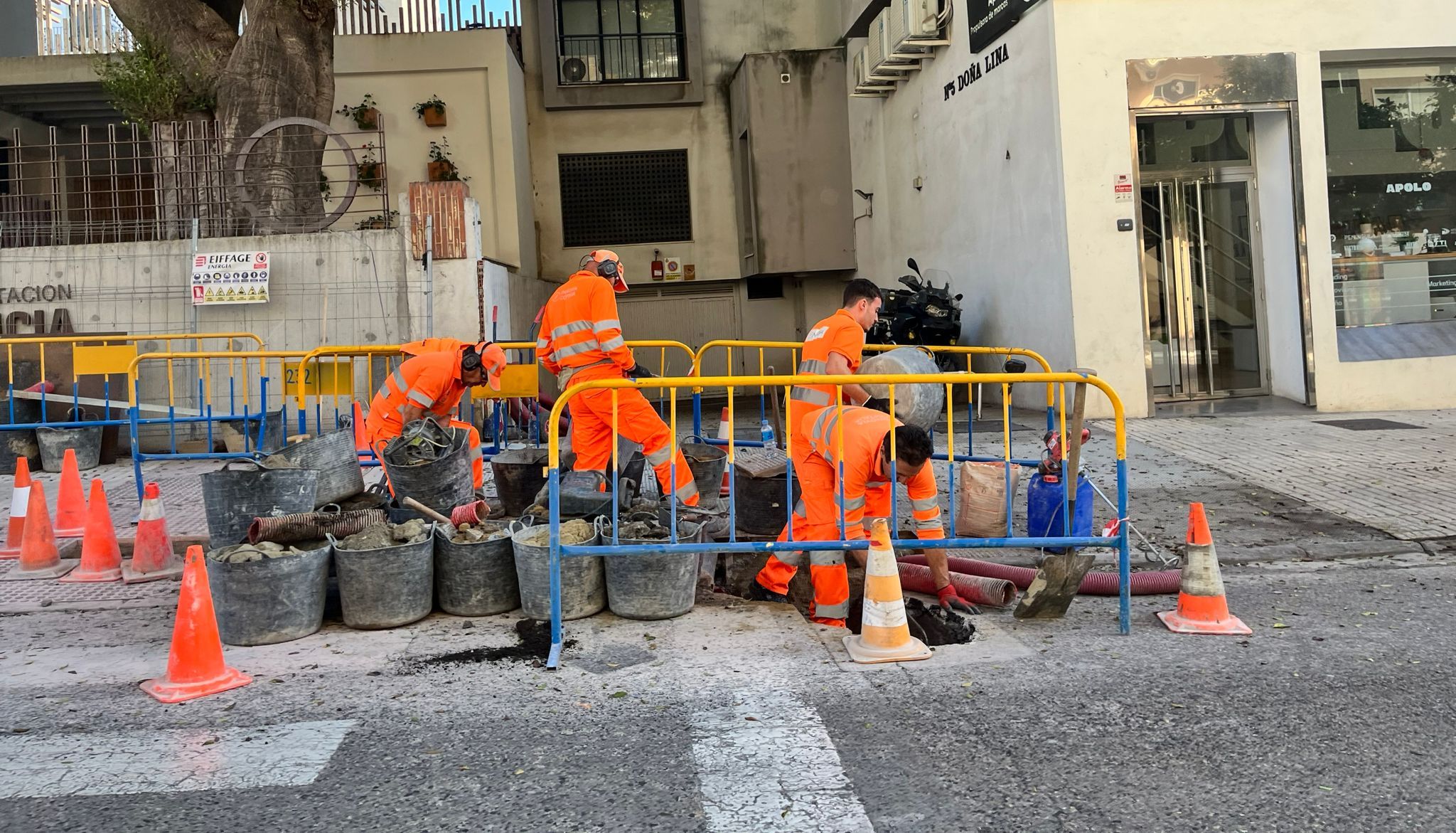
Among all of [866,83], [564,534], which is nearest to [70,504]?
[564,534]

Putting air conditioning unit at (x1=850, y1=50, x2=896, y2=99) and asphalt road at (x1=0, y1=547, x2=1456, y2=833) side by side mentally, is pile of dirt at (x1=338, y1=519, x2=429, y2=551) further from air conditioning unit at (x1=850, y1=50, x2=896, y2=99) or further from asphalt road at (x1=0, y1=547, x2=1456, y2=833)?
air conditioning unit at (x1=850, y1=50, x2=896, y2=99)

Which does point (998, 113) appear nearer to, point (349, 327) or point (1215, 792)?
point (349, 327)

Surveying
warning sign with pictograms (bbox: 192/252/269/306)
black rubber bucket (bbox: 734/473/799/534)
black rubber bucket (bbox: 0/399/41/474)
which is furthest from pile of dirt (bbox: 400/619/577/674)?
warning sign with pictograms (bbox: 192/252/269/306)

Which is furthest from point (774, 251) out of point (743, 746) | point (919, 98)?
point (743, 746)

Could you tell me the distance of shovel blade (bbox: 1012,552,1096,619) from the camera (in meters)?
5.19

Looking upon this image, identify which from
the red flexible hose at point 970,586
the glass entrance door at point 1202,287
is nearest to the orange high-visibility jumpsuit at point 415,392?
the red flexible hose at point 970,586

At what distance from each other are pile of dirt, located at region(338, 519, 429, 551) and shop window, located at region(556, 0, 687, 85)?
52.3ft

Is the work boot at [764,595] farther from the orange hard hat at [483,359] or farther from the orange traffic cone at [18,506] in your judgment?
the orange traffic cone at [18,506]

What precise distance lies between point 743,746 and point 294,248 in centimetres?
971

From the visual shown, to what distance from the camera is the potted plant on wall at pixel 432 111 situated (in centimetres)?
1661

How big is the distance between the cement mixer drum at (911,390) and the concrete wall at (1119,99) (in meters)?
4.97

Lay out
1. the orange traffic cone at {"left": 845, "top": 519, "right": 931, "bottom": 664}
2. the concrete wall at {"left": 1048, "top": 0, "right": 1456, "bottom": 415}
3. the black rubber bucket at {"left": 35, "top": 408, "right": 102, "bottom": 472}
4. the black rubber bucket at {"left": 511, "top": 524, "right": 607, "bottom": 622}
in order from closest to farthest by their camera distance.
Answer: the orange traffic cone at {"left": 845, "top": 519, "right": 931, "bottom": 664}, the black rubber bucket at {"left": 511, "top": 524, "right": 607, "bottom": 622}, the black rubber bucket at {"left": 35, "top": 408, "right": 102, "bottom": 472}, the concrete wall at {"left": 1048, "top": 0, "right": 1456, "bottom": 415}

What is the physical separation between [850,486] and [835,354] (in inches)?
44.8

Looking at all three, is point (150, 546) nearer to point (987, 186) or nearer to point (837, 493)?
point (837, 493)
